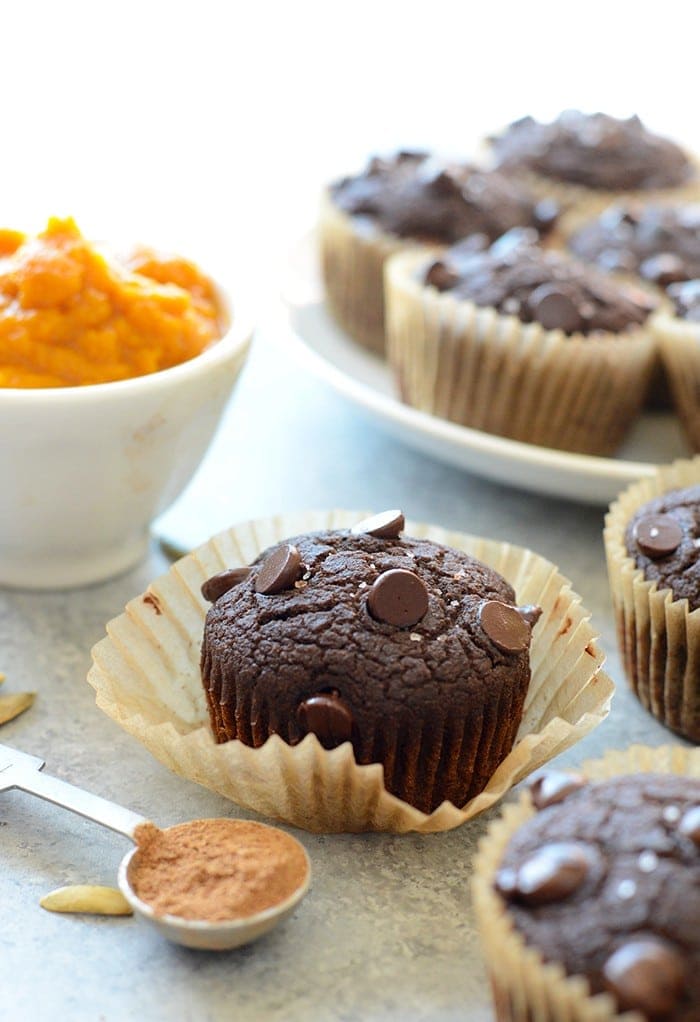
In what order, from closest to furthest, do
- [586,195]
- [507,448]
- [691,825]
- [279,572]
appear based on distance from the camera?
[691,825] → [279,572] → [507,448] → [586,195]

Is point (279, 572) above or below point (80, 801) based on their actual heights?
above

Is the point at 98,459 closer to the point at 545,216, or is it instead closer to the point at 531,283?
the point at 531,283

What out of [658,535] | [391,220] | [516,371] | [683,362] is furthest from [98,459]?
[391,220]

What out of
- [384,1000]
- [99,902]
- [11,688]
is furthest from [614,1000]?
[11,688]

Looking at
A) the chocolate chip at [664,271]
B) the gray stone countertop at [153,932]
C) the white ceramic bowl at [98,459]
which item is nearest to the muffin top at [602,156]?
the chocolate chip at [664,271]

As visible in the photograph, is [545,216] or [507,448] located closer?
[507,448]

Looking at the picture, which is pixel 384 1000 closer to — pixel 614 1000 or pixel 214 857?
pixel 214 857

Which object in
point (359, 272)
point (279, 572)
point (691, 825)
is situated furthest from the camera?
point (359, 272)

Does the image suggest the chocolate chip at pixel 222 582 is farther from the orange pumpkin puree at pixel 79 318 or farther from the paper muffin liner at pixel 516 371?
the paper muffin liner at pixel 516 371
